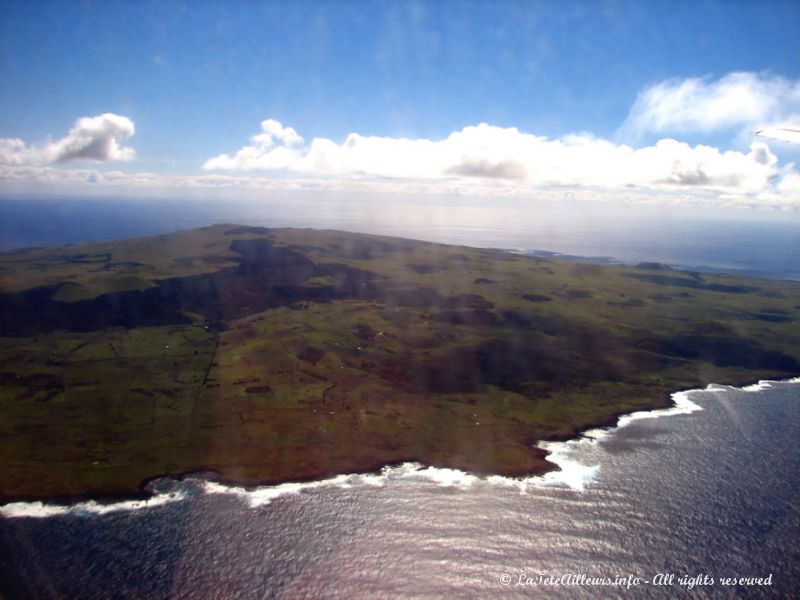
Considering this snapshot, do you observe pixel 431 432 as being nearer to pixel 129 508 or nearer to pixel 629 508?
pixel 629 508

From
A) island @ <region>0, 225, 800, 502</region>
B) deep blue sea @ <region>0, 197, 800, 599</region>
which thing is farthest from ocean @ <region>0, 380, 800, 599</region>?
island @ <region>0, 225, 800, 502</region>

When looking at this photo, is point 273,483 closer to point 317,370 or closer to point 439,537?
point 439,537

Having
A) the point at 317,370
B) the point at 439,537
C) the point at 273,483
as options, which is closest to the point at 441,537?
the point at 439,537

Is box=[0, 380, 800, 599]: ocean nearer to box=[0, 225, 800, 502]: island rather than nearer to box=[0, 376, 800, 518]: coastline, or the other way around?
box=[0, 376, 800, 518]: coastline

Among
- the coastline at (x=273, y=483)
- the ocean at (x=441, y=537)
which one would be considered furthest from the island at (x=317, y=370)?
the ocean at (x=441, y=537)

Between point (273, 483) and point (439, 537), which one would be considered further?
point (273, 483)
